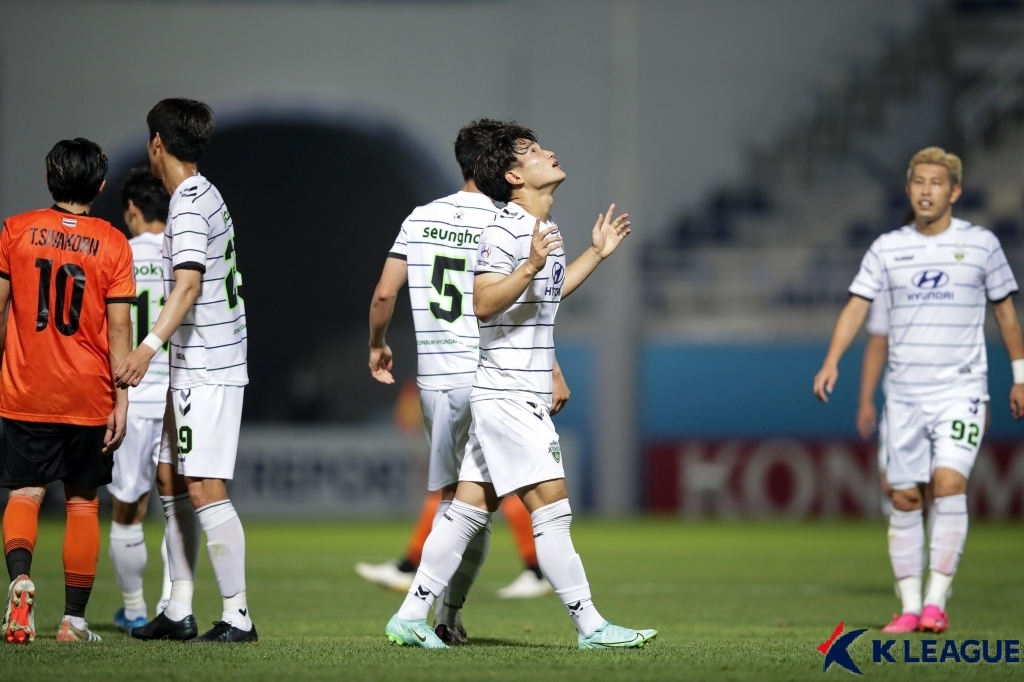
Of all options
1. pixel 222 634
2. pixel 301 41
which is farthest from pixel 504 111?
pixel 222 634

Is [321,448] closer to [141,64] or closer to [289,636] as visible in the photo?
[141,64]

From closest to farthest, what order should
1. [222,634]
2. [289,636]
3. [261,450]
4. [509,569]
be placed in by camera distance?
[222,634]
[289,636]
[509,569]
[261,450]

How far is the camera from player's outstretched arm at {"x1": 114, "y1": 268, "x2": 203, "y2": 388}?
16.5ft

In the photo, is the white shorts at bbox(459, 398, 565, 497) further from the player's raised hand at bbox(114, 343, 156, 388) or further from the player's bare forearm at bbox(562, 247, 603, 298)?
the player's raised hand at bbox(114, 343, 156, 388)

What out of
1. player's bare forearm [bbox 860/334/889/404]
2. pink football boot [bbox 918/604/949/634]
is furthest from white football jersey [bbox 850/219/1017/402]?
player's bare forearm [bbox 860/334/889/404]

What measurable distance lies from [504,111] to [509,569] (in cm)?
1370

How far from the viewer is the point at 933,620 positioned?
21.0 ft

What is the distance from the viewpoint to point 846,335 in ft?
22.6

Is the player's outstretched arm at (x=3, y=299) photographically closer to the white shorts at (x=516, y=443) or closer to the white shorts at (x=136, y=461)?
the white shorts at (x=136, y=461)

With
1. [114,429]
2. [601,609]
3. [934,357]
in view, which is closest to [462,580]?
[114,429]

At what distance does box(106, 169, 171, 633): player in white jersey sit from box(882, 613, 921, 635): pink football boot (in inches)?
134

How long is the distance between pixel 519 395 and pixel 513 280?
0.48 metres

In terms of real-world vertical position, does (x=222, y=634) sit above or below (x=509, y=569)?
above

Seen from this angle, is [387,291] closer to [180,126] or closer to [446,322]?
[446,322]
